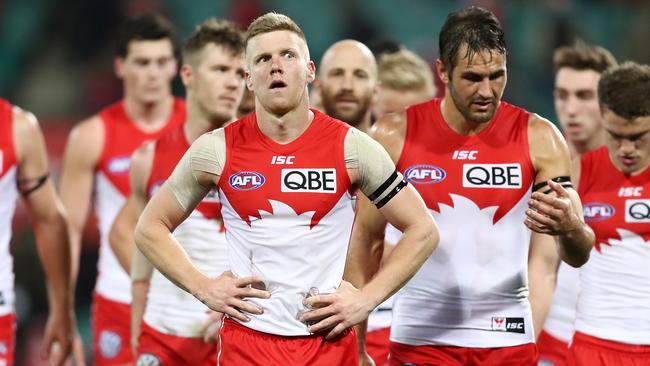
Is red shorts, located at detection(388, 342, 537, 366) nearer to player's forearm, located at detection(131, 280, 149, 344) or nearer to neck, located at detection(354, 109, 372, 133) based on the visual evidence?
player's forearm, located at detection(131, 280, 149, 344)

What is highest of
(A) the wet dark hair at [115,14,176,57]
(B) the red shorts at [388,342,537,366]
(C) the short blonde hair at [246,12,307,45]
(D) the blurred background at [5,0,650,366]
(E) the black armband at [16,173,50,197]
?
(D) the blurred background at [5,0,650,366]

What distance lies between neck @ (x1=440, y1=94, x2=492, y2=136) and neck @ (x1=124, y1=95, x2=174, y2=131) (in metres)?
3.21

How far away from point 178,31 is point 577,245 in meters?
8.44

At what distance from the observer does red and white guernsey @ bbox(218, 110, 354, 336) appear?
16.2 feet

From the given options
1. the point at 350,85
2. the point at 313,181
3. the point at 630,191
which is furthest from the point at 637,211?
the point at 313,181

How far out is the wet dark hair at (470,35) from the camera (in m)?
5.38

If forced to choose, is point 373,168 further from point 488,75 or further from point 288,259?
point 488,75

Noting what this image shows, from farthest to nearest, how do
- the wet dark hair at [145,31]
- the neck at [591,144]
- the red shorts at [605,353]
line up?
1. the wet dark hair at [145,31]
2. the neck at [591,144]
3. the red shorts at [605,353]

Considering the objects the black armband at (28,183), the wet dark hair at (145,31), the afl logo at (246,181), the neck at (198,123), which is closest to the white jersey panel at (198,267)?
the neck at (198,123)

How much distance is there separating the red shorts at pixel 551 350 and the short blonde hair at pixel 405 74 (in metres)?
1.74

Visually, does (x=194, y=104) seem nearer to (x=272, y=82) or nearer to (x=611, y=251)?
(x=272, y=82)

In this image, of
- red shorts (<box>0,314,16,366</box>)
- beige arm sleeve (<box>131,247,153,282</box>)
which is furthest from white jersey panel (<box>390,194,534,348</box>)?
red shorts (<box>0,314,16,366</box>)

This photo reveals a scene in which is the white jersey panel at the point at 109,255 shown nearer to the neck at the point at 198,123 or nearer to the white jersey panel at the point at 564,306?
the neck at the point at 198,123

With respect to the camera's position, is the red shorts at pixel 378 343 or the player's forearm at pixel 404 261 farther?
the red shorts at pixel 378 343
